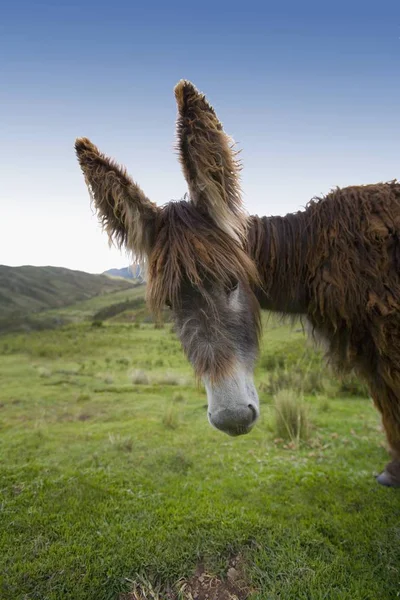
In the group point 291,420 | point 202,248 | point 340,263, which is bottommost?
point 291,420

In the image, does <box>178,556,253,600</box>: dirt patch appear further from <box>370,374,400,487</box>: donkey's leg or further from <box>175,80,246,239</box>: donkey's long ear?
<box>175,80,246,239</box>: donkey's long ear

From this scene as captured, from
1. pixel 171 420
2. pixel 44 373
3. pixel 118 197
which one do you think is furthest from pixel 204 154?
pixel 44 373

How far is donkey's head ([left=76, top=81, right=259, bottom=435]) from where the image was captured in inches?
91.4

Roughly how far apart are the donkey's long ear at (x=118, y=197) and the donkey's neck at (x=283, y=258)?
3.25 ft

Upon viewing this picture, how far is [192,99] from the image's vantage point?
2.47 metres

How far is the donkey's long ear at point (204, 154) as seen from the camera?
2.50 meters

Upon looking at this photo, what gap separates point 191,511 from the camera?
3393 millimetres

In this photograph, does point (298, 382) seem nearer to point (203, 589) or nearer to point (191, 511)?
point (191, 511)

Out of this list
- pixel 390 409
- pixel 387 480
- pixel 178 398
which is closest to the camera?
pixel 390 409

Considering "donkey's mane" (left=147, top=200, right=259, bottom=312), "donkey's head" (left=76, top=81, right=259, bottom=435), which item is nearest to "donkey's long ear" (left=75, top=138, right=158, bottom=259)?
"donkey's head" (left=76, top=81, right=259, bottom=435)

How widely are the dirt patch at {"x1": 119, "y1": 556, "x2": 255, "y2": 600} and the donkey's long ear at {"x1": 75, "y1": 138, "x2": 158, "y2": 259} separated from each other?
8.60 ft

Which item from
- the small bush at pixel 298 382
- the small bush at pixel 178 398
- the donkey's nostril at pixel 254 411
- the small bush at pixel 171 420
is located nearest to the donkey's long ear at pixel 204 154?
the donkey's nostril at pixel 254 411

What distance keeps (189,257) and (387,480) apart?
382 cm

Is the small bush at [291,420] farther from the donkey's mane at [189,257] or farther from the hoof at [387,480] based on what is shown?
the donkey's mane at [189,257]
